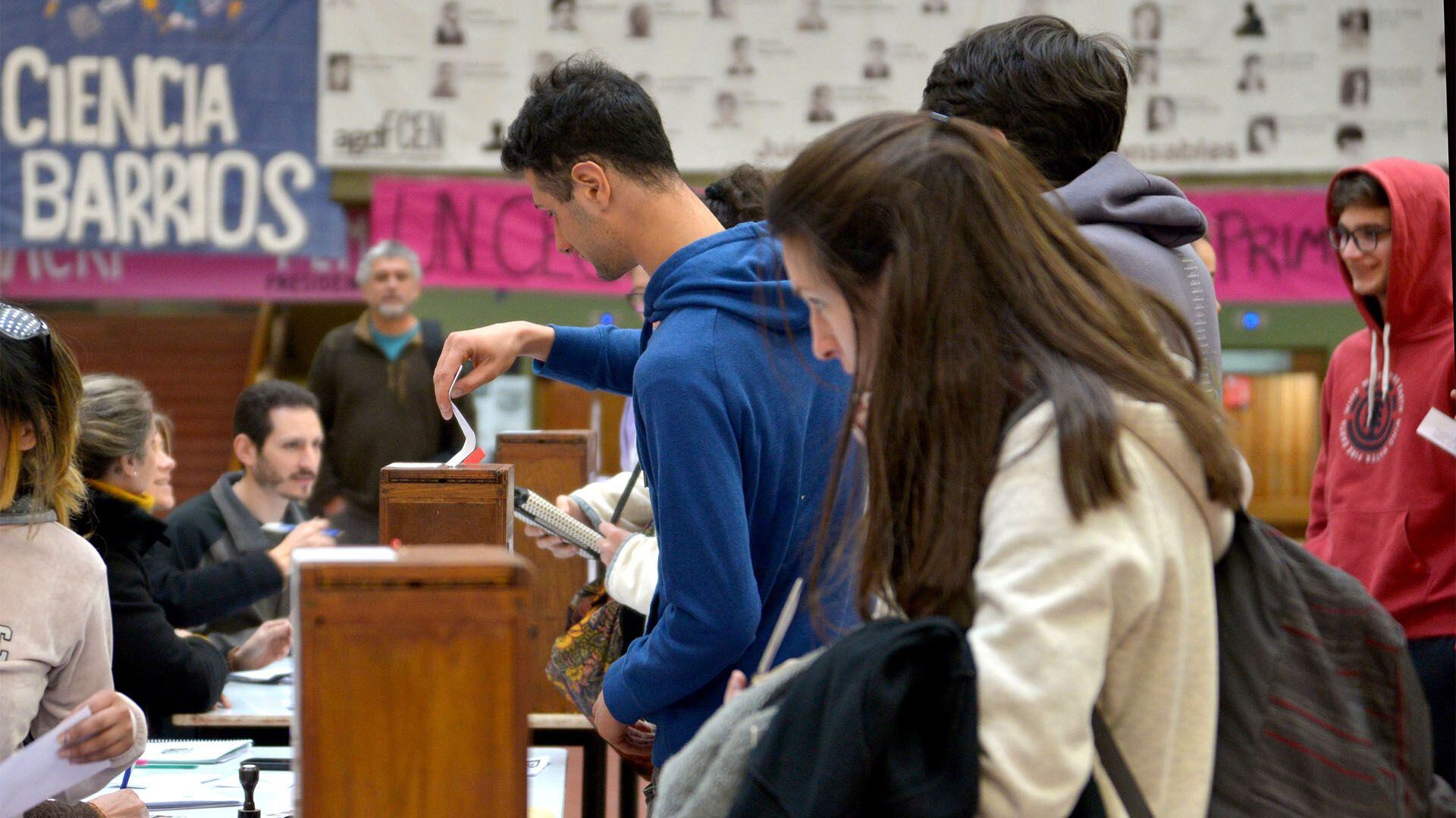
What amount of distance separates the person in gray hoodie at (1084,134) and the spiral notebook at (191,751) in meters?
1.88

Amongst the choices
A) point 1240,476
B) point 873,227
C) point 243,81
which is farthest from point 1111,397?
point 243,81

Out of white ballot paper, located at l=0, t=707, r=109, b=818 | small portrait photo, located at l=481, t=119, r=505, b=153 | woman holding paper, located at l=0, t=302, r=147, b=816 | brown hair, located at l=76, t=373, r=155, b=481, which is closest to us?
white ballot paper, located at l=0, t=707, r=109, b=818

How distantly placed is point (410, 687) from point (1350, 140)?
8.03 meters

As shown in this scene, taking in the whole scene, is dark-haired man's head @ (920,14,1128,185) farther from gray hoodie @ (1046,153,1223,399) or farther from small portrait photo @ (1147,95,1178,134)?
small portrait photo @ (1147,95,1178,134)

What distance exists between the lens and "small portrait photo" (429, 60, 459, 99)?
313 inches

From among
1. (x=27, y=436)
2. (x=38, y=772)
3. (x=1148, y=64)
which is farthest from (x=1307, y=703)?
(x=1148, y=64)

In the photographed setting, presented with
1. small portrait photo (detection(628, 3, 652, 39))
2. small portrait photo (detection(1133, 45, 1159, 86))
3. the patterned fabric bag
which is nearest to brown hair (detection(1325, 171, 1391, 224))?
the patterned fabric bag

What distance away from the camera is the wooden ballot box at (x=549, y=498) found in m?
3.32

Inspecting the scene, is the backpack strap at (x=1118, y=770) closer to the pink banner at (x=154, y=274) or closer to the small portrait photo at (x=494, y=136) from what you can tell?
the small portrait photo at (x=494, y=136)

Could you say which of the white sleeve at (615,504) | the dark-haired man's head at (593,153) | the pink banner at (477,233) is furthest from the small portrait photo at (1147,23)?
the dark-haired man's head at (593,153)

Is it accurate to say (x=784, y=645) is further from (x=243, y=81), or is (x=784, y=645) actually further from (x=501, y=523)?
(x=243, y=81)

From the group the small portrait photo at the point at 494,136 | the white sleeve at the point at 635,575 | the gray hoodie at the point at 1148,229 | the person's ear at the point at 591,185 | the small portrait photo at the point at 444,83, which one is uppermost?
the small portrait photo at the point at 444,83

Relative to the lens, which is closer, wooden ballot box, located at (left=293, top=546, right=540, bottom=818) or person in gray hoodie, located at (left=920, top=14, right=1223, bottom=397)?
wooden ballot box, located at (left=293, top=546, right=540, bottom=818)

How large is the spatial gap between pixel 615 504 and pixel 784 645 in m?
1.03
